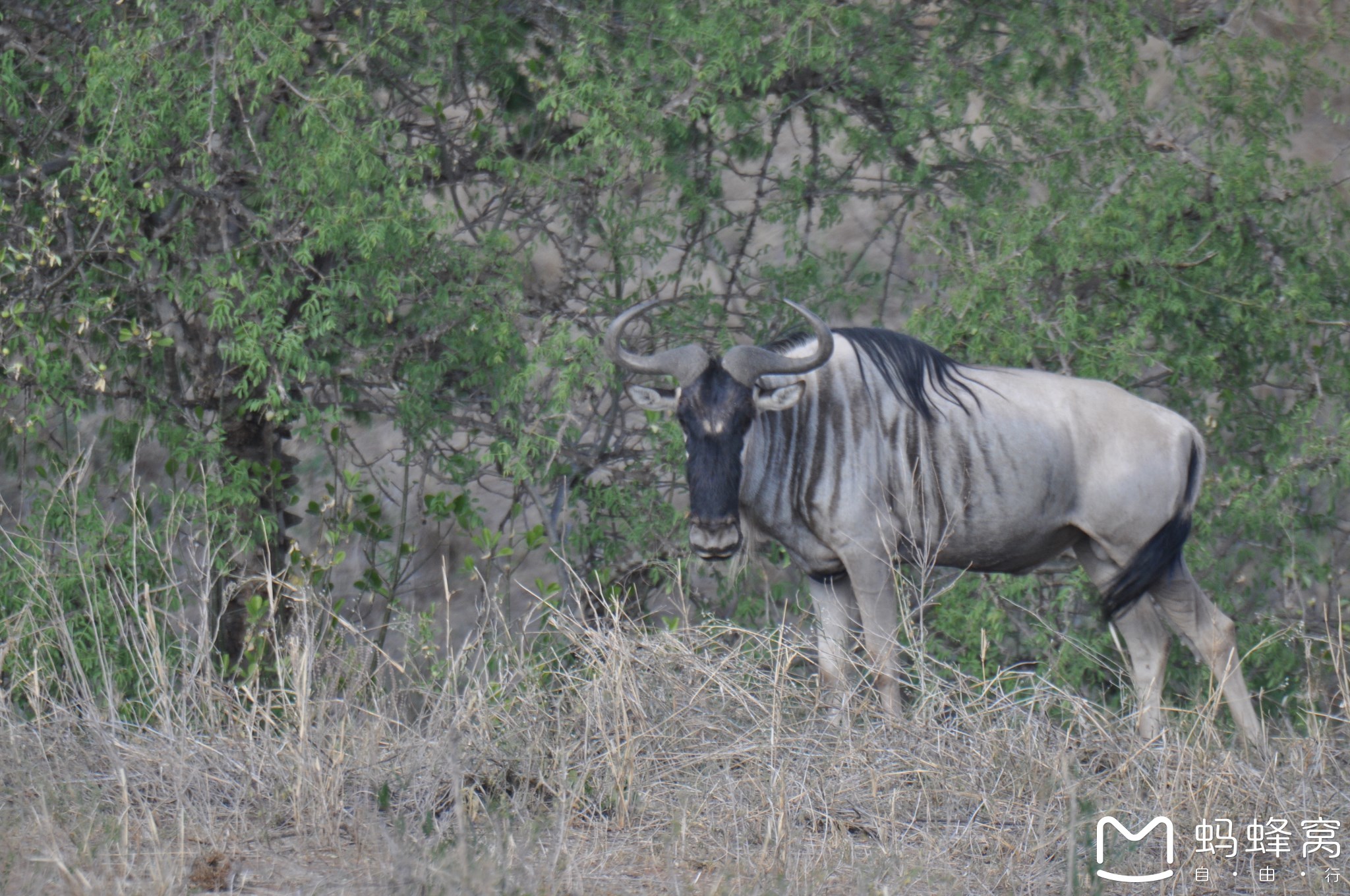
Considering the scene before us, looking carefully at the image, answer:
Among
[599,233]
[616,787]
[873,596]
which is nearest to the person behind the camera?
[616,787]

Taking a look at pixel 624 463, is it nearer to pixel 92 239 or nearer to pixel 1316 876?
pixel 92 239

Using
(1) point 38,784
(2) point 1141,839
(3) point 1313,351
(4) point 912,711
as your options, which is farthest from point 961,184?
(1) point 38,784

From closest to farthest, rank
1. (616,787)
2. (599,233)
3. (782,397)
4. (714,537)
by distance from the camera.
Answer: (616,787) → (714,537) → (782,397) → (599,233)

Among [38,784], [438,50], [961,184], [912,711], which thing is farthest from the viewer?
[961,184]

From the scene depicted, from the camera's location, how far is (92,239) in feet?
17.4

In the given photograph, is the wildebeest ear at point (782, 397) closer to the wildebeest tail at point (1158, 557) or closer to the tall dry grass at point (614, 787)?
the tall dry grass at point (614, 787)

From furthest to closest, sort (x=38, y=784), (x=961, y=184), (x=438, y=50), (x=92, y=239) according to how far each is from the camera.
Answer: (x=961, y=184)
(x=438, y=50)
(x=92, y=239)
(x=38, y=784)

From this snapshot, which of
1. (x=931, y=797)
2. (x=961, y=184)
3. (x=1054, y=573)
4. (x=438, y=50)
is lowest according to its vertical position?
(x=1054, y=573)

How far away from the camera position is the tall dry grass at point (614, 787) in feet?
10.2

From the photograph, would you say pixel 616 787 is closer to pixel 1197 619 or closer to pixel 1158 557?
pixel 1158 557

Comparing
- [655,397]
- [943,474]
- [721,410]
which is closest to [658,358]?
[655,397]

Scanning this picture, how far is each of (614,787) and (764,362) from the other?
1581 millimetres

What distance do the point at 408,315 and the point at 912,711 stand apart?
2.88 meters

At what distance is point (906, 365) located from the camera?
4867mm
